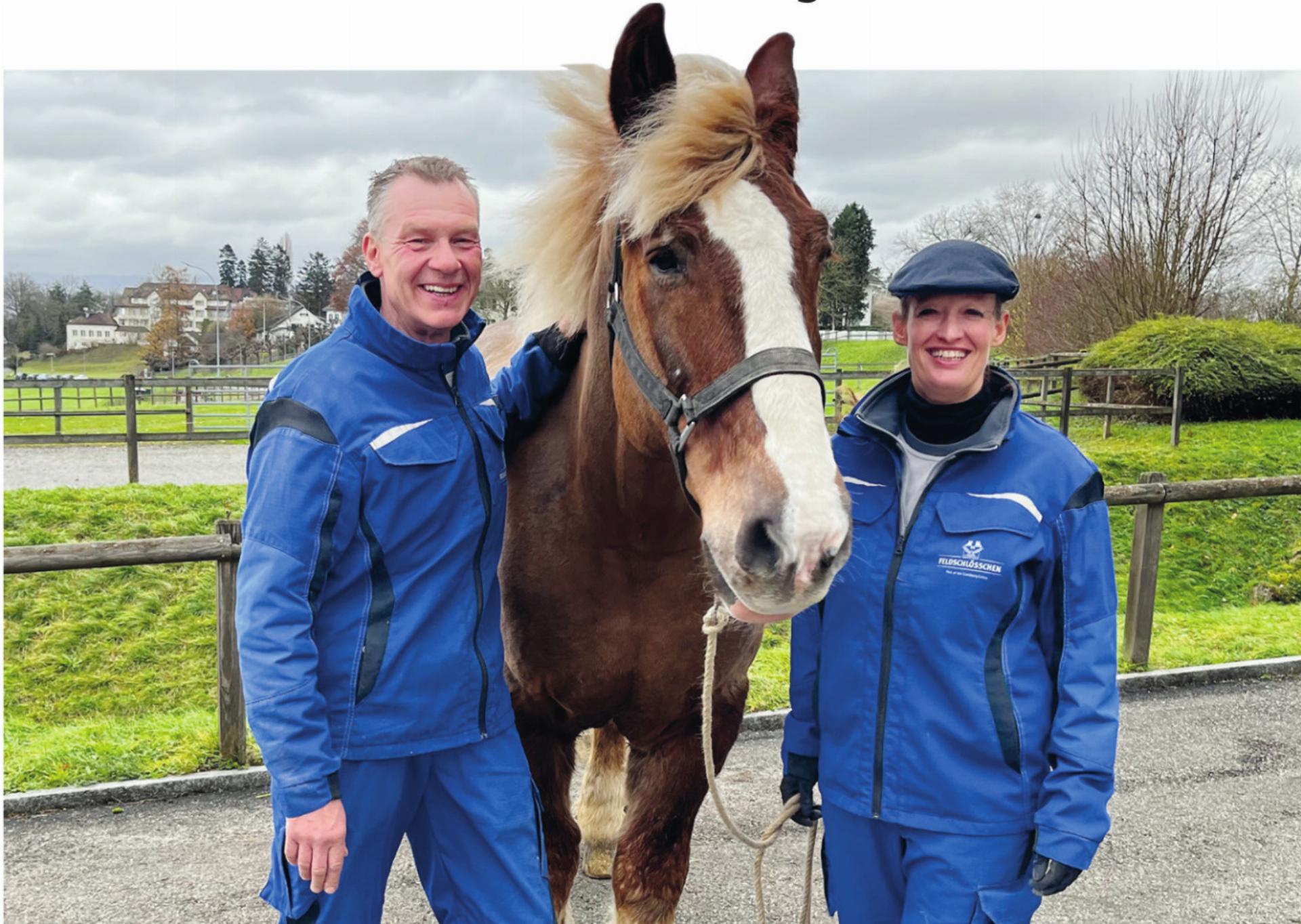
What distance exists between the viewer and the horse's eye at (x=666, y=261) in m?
1.69

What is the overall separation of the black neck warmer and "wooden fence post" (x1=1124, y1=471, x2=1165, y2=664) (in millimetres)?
4057

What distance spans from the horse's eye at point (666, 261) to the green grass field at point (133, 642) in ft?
11.5

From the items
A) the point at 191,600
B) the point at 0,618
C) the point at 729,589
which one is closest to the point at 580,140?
the point at 729,589

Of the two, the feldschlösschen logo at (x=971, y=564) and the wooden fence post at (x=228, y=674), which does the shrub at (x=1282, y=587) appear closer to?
the feldschlösschen logo at (x=971, y=564)

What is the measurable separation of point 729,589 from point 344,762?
2.81 ft

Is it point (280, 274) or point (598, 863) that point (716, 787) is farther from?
point (280, 274)

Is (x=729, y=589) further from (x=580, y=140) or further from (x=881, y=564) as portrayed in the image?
(x=580, y=140)

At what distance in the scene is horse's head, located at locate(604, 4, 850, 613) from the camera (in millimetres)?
1415

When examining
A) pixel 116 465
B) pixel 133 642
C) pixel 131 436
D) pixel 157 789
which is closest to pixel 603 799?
pixel 157 789

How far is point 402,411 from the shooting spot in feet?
5.96

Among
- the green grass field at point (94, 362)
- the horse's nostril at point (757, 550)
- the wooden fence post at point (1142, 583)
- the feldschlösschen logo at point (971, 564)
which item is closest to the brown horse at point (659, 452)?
the horse's nostril at point (757, 550)

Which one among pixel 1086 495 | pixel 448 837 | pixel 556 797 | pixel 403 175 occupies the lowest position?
pixel 556 797

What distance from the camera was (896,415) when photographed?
2.04 metres

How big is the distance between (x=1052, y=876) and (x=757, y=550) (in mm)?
914
